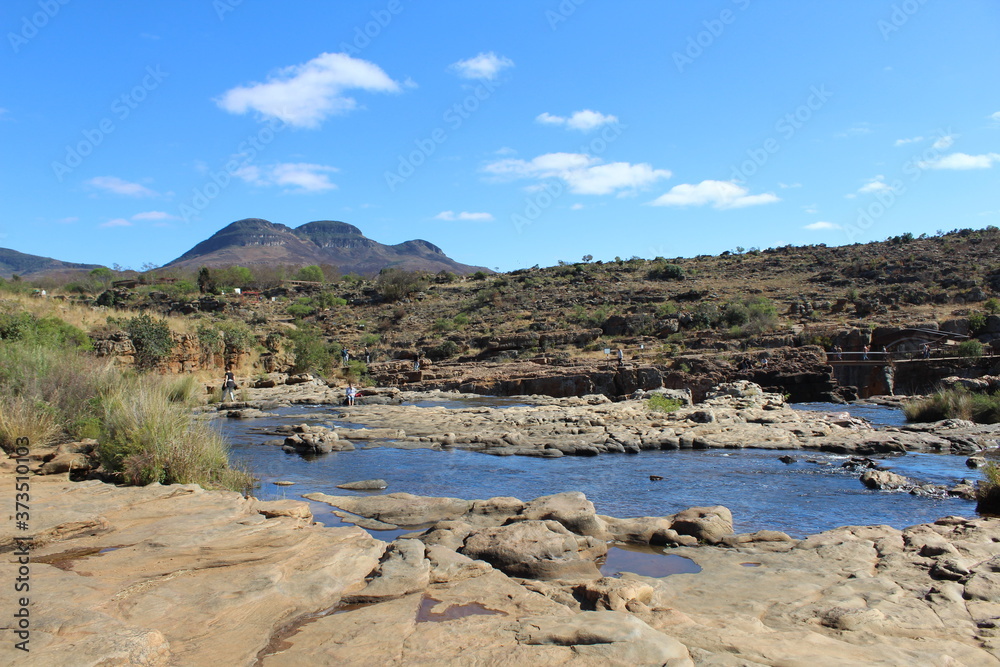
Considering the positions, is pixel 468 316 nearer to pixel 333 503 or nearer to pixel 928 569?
pixel 333 503

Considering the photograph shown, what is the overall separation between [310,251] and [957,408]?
513 ft

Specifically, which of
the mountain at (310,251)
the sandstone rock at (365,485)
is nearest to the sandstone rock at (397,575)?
the sandstone rock at (365,485)

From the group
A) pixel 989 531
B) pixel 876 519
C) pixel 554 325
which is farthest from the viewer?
pixel 554 325

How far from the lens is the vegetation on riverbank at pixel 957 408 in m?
16.8

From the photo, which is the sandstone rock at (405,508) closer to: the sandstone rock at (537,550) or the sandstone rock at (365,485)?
the sandstone rock at (365,485)

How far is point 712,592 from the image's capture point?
5.68 meters

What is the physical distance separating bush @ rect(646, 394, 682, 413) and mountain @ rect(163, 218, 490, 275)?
110m

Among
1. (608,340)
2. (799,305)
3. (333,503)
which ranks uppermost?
(799,305)

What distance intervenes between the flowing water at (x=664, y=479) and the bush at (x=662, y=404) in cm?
531

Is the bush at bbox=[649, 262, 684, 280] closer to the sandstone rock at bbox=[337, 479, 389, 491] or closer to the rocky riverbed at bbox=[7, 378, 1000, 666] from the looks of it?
the sandstone rock at bbox=[337, 479, 389, 491]

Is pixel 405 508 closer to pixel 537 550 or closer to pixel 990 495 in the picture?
pixel 537 550

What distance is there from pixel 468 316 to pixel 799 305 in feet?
73.9

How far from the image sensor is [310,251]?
527 feet

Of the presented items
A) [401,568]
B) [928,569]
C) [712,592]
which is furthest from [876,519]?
[401,568]
